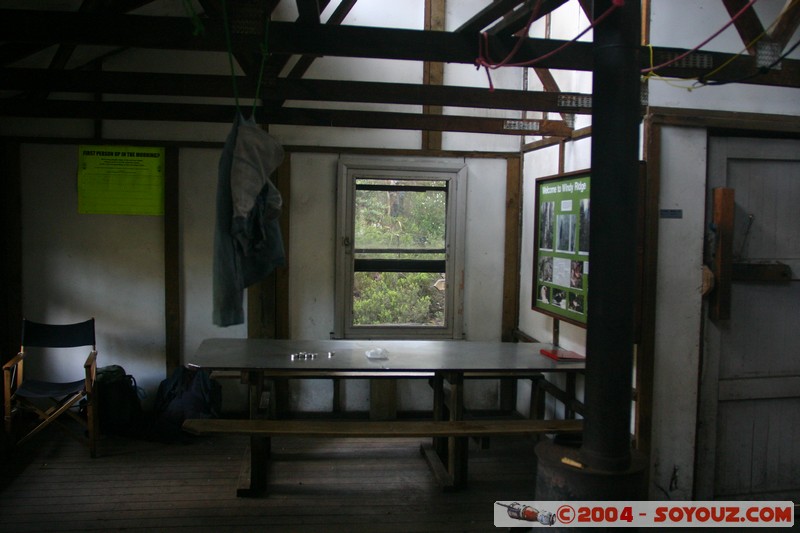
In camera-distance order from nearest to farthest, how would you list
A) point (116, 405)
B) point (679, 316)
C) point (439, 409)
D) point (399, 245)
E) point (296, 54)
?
point (296, 54) → point (679, 316) → point (439, 409) → point (116, 405) → point (399, 245)

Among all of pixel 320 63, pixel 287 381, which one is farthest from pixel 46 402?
pixel 320 63

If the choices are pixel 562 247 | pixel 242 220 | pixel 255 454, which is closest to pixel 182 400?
pixel 255 454

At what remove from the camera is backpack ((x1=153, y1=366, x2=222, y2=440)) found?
5297 millimetres

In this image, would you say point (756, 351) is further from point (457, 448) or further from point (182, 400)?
point (182, 400)

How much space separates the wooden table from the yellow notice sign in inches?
63.5

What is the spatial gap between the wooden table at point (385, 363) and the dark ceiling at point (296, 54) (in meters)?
1.68

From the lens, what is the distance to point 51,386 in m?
4.97

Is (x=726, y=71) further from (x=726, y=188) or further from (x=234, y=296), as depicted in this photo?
(x=234, y=296)

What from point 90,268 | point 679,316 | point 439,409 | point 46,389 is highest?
point 90,268

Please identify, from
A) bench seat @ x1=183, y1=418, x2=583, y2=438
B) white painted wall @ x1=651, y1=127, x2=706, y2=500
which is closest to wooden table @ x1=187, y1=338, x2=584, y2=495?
bench seat @ x1=183, y1=418, x2=583, y2=438

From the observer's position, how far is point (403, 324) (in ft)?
19.9

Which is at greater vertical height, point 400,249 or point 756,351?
point 400,249

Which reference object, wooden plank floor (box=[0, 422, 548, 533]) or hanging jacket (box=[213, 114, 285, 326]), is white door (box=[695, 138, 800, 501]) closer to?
wooden plank floor (box=[0, 422, 548, 533])

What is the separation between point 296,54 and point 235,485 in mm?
2992
